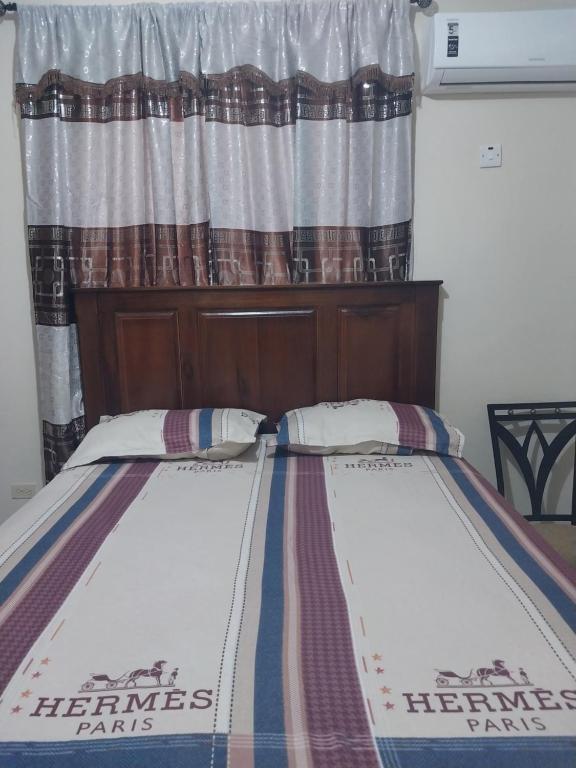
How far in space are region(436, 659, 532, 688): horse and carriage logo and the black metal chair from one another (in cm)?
169

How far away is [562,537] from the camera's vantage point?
2.59 metres

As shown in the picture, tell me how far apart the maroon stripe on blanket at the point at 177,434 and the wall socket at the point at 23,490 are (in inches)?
35.8

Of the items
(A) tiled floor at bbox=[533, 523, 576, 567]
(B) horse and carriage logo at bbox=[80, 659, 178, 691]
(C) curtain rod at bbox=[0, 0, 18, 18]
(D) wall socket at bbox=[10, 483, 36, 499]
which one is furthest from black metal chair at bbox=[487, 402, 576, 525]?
(C) curtain rod at bbox=[0, 0, 18, 18]

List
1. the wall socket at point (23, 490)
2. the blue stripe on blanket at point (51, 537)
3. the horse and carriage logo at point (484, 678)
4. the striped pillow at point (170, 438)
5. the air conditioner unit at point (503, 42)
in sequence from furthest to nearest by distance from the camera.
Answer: the wall socket at point (23, 490), the air conditioner unit at point (503, 42), the striped pillow at point (170, 438), the blue stripe on blanket at point (51, 537), the horse and carriage logo at point (484, 678)

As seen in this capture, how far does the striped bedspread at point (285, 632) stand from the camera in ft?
2.99

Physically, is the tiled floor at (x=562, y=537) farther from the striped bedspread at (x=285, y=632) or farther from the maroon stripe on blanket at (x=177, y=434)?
the maroon stripe on blanket at (x=177, y=434)

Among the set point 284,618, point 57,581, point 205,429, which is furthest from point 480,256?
point 57,581

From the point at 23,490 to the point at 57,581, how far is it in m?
1.56

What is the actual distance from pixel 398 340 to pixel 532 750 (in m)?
1.84

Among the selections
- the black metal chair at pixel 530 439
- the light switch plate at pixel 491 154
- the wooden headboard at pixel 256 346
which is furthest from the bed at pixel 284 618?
the light switch plate at pixel 491 154

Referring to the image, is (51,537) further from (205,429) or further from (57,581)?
(205,429)

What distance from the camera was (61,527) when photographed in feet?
5.53

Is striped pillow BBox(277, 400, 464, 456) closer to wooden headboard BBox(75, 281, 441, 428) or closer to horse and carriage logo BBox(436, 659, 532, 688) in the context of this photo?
wooden headboard BBox(75, 281, 441, 428)

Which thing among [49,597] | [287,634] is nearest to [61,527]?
[49,597]
